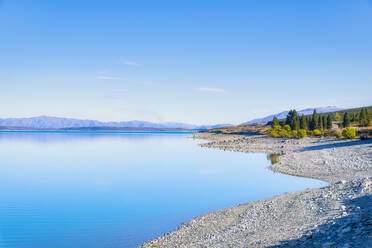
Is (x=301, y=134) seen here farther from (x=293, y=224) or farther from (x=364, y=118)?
(x=293, y=224)

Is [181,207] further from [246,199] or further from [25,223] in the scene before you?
[25,223]

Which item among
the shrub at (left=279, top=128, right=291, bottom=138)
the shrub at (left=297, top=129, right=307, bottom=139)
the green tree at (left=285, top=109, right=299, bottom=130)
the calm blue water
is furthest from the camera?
the green tree at (left=285, top=109, right=299, bottom=130)

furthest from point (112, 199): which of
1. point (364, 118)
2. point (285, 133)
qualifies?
point (364, 118)

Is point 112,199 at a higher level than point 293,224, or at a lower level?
lower

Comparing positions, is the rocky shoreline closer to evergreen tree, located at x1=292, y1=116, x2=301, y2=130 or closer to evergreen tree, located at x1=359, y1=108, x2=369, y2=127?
evergreen tree, located at x1=292, y1=116, x2=301, y2=130

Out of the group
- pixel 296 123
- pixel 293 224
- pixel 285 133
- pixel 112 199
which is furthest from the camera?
pixel 296 123

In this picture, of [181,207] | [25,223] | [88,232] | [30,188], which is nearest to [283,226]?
[181,207]

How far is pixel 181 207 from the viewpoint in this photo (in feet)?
77.6

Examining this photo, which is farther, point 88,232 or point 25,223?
point 25,223

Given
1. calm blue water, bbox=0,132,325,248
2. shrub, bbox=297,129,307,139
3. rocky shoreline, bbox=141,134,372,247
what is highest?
shrub, bbox=297,129,307,139

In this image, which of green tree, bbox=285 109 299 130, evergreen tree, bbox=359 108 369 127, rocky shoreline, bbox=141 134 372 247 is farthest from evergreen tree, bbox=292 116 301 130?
rocky shoreline, bbox=141 134 372 247

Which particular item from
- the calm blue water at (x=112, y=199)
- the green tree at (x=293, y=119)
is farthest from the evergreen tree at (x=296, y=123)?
the calm blue water at (x=112, y=199)

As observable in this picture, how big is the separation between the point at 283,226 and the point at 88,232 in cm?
1297

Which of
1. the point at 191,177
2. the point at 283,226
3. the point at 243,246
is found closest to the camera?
the point at 243,246
